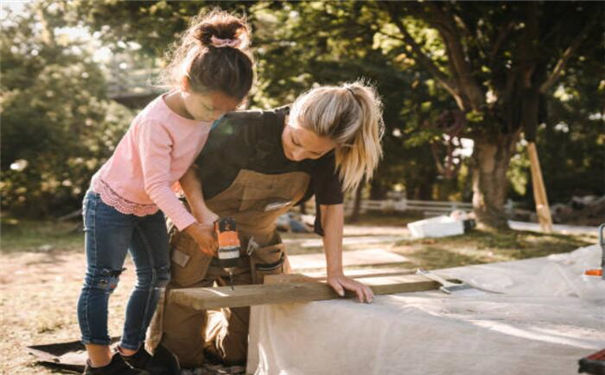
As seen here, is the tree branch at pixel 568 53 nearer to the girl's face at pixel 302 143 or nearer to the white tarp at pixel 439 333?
the white tarp at pixel 439 333

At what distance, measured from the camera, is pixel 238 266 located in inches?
115

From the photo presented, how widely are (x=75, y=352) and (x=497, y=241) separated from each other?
5915 millimetres

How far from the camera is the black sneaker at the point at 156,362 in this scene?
2.65 m

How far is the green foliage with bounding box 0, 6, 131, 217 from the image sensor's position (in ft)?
41.0

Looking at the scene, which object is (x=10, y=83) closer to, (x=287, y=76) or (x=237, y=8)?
(x=287, y=76)

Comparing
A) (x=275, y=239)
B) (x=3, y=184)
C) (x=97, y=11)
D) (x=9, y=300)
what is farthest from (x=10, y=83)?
(x=275, y=239)

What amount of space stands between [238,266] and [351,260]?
142 cm

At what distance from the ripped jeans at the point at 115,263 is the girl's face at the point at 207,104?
21.8 inches

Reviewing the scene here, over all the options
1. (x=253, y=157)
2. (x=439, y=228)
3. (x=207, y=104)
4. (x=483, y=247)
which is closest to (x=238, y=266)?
(x=253, y=157)

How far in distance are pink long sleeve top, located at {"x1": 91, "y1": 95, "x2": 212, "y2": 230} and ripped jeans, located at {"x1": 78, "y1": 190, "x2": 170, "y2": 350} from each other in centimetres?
6

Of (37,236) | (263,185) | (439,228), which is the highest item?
(263,185)

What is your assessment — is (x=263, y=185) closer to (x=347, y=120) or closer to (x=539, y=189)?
(x=347, y=120)

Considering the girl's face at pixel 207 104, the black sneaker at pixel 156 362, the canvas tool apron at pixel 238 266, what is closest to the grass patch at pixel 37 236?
the canvas tool apron at pixel 238 266

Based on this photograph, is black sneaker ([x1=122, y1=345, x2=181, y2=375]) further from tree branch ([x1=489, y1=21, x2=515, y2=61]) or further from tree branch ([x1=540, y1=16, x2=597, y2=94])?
tree branch ([x1=540, y1=16, x2=597, y2=94])
